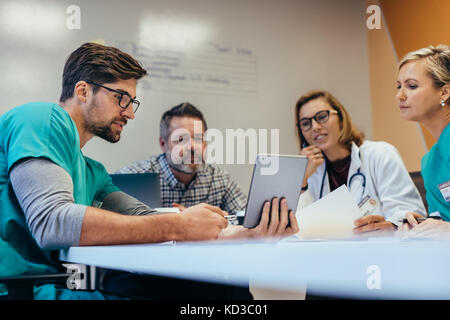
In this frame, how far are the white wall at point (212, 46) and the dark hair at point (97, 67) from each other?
151 centimetres

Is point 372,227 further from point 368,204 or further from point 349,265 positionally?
point 349,265

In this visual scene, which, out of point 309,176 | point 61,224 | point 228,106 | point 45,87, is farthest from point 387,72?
point 61,224

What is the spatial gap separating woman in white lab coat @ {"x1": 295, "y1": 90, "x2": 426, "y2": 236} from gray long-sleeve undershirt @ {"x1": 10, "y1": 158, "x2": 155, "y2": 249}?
1370 mm

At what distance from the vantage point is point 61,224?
849 millimetres

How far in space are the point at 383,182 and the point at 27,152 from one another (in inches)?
64.4

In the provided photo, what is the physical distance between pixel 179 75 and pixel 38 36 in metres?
0.88

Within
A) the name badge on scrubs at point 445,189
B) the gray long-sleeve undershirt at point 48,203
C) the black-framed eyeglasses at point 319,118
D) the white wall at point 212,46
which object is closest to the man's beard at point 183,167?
the white wall at point 212,46

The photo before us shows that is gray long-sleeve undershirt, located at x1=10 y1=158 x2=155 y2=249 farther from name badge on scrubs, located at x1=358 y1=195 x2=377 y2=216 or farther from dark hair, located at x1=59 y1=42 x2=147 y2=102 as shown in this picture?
name badge on scrubs, located at x1=358 y1=195 x2=377 y2=216

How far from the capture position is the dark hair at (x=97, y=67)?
1.30 meters

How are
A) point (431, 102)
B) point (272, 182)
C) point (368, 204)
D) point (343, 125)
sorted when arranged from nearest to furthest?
point (272, 182), point (431, 102), point (368, 204), point (343, 125)

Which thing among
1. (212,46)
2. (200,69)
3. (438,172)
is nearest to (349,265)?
(438,172)

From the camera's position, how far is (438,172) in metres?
1.63

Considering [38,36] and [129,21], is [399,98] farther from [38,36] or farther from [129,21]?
[38,36]

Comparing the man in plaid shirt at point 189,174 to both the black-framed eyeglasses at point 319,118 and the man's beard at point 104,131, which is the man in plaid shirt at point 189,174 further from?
the man's beard at point 104,131
